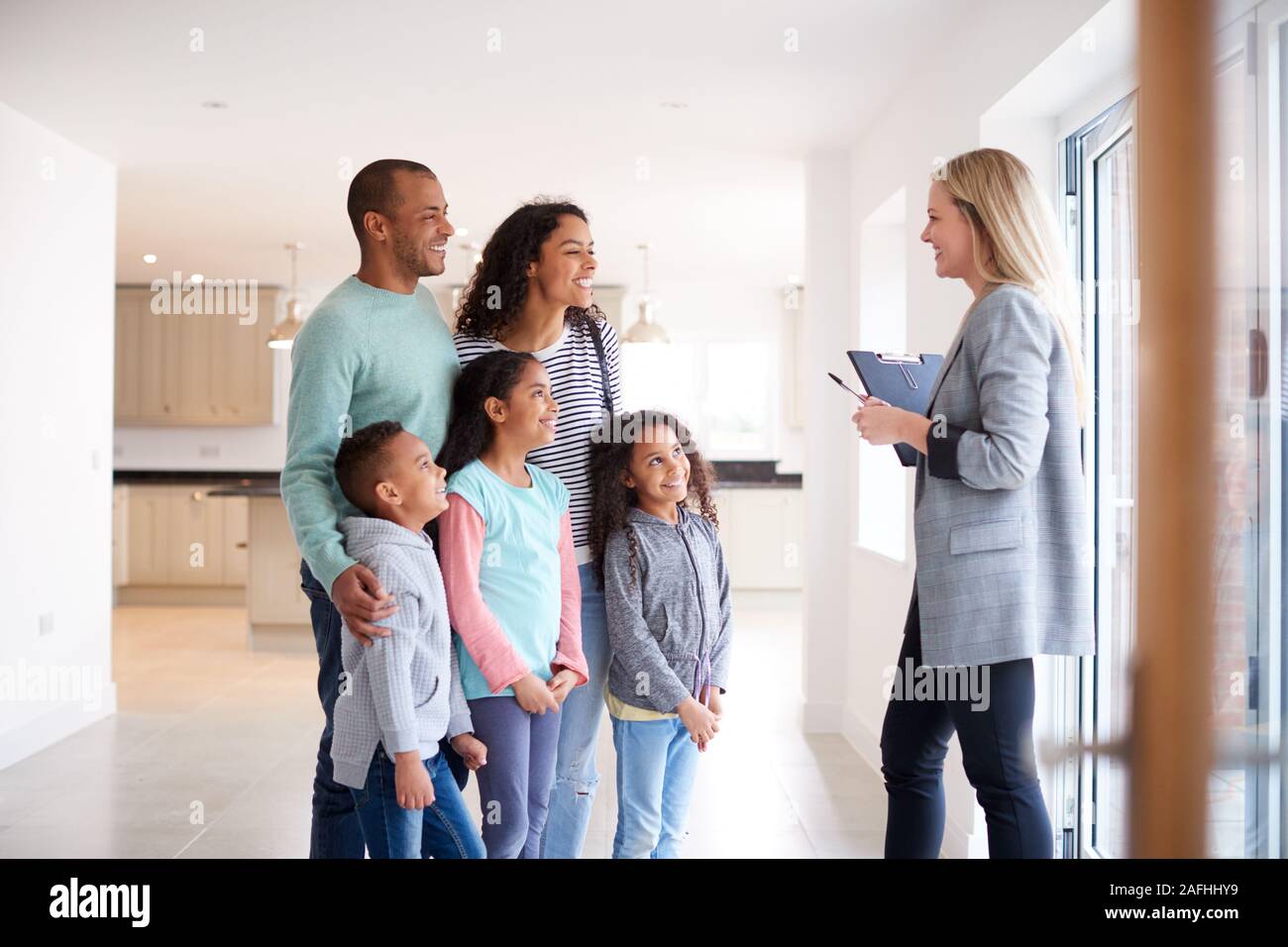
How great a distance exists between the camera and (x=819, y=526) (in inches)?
171

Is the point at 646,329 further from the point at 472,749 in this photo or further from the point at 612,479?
the point at 472,749

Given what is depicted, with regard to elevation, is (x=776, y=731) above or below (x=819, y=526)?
below

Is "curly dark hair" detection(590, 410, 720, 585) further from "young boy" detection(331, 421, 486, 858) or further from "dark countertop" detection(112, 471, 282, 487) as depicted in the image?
"dark countertop" detection(112, 471, 282, 487)

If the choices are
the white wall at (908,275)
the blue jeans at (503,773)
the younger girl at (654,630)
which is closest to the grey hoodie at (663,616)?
the younger girl at (654,630)

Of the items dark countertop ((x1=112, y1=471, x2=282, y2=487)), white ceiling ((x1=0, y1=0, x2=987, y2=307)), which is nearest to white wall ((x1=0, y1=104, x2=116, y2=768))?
white ceiling ((x1=0, y1=0, x2=987, y2=307))

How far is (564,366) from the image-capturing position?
1.85 metres

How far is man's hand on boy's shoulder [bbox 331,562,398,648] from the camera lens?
153 centimetres

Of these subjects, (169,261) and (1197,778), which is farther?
(169,261)

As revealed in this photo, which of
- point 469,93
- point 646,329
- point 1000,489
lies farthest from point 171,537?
point 1000,489

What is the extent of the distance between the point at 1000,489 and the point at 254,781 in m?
2.78

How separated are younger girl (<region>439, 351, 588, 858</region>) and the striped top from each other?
9cm
